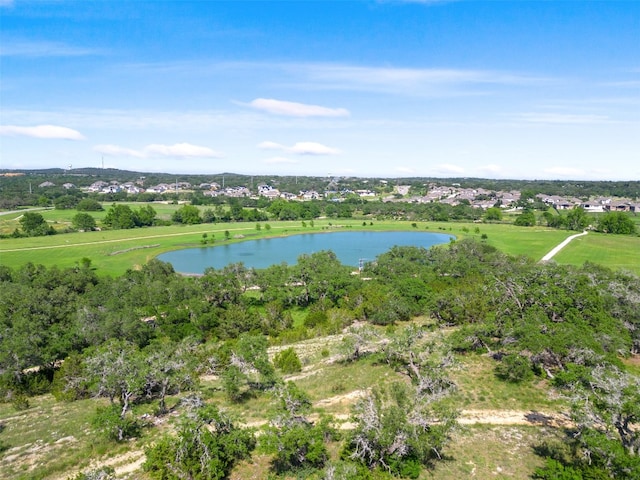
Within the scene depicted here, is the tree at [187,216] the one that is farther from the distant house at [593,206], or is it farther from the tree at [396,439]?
the distant house at [593,206]

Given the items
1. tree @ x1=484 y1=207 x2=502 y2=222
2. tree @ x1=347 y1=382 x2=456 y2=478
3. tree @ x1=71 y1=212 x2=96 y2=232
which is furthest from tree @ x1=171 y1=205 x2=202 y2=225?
tree @ x1=347 y1=382 x2=456 y2=478

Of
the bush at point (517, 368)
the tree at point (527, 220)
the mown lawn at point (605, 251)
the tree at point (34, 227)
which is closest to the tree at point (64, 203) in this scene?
the tree at point (34, 227)

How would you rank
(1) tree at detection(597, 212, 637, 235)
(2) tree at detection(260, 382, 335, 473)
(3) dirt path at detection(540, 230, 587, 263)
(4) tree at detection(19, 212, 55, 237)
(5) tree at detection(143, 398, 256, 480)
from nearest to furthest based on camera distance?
(5) tree at detection(143, 398, 256, 480) < (2) tree at detection(260, 382, 335, 473) < (3) dirt path at detection(540, 230, 587, 263) < (4) tree at detection(19, 212, 55, 237) < (1) tree at detection(597, 212, 637, 235)

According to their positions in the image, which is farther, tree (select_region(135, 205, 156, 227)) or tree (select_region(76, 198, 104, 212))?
tree (select_region(76, 198, 104, 212))

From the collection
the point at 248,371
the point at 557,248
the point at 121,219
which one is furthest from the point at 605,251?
the point at 121,219

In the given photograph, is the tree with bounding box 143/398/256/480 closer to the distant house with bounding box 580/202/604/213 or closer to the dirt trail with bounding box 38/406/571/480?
the dirt trail with bounding box 38/406/571/480

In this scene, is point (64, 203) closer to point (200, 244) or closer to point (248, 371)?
point (200, 244)
